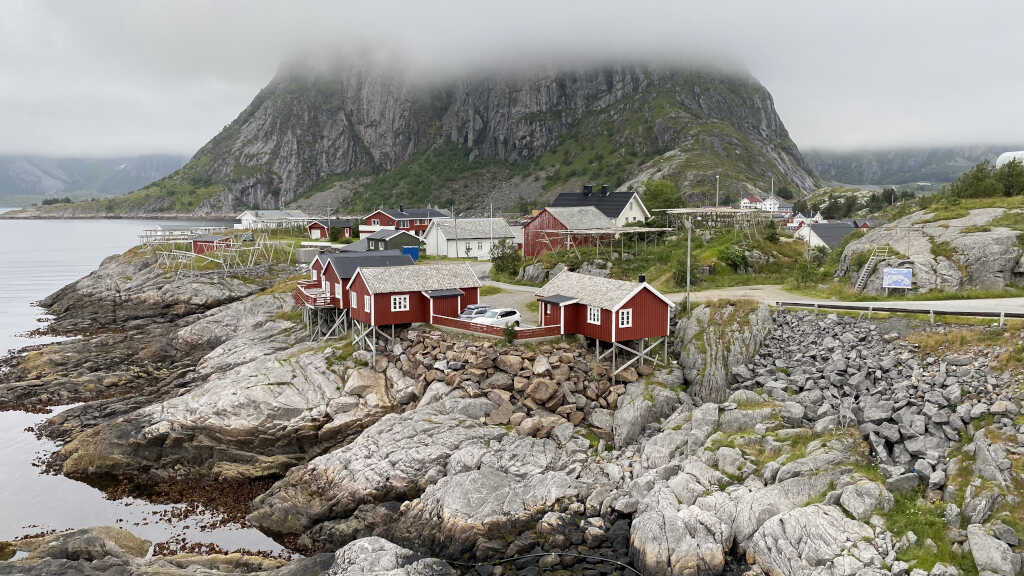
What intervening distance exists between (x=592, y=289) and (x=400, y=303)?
38.6 ft

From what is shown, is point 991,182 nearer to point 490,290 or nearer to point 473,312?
point 490,290

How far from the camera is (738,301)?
36031mm

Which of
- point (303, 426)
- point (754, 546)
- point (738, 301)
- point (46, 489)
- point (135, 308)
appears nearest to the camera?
point (754, 546)

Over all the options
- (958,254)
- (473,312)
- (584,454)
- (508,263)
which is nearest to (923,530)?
(584,454)

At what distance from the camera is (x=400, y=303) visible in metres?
39.2

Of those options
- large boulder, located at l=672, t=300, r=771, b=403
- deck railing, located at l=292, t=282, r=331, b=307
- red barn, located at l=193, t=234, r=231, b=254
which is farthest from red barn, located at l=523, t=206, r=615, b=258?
red barn, located at l=193, t=234, r=231, b=254

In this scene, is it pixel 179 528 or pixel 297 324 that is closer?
pixel 179 528

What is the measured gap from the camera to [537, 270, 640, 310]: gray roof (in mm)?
34531

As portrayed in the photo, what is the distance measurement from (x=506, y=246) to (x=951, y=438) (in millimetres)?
44731

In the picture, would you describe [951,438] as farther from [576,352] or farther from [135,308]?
[135,308]

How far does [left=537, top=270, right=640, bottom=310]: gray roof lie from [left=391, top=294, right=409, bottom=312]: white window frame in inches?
324

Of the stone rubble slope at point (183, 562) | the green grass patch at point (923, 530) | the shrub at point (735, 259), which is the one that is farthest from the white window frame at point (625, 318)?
the shrub at point (735, 259)

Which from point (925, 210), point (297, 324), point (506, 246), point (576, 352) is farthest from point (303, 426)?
point (925, 210)

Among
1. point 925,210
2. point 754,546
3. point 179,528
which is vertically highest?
point 925,210
